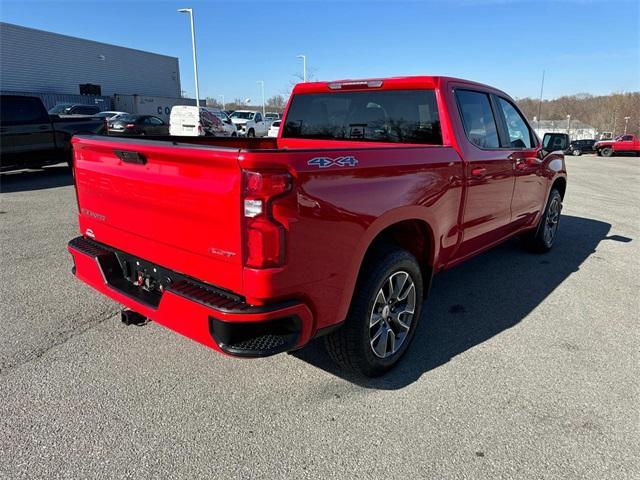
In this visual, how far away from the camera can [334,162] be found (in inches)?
90.4

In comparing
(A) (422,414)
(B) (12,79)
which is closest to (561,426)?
(A) (422,414)

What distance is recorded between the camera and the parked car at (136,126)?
16.9 meters

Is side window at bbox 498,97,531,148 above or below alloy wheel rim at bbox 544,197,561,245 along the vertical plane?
above

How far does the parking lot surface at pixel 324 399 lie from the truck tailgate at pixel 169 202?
84 cm

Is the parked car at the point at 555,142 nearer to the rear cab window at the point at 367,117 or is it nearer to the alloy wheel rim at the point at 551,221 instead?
the alloy wheel rim at the point at 551,221

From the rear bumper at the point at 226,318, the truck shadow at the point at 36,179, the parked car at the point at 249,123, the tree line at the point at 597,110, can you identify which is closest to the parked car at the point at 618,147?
the parked car at the point at 249,123

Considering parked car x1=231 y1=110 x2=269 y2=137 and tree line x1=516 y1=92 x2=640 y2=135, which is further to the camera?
tree line x1=516 y1=92 x2=640 y2=135

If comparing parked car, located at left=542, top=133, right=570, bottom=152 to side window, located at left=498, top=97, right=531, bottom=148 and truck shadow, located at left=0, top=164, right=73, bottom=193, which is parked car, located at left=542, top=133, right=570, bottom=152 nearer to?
side window, located at left=498, top=97, right=531, bottom=148

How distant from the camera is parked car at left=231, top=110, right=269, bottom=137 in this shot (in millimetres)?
29391

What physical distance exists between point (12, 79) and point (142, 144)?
3898 centimetres

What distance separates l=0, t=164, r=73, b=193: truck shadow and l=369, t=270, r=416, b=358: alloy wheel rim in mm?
9589

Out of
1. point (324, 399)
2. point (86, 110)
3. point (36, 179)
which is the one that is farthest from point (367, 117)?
point (86, 110)

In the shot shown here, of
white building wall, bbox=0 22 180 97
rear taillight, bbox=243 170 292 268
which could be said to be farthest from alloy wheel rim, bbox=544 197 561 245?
white building wall, bbox=0 22 180 97

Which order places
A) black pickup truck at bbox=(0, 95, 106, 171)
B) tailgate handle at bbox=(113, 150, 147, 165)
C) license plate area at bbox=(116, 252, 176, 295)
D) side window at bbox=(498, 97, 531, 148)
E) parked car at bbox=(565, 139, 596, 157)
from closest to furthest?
1. tailgate handle at bbox=(113, 150, 147, 165)
2. license plate area at bbox=(116, 252, 176, 295)
3. side window at bbox=(498, 97, 531, 148)
4. black pickup truck at bbox=(0, 95, 106, 171)
5. parked car at bbox=(565, 139, 596, 157)
